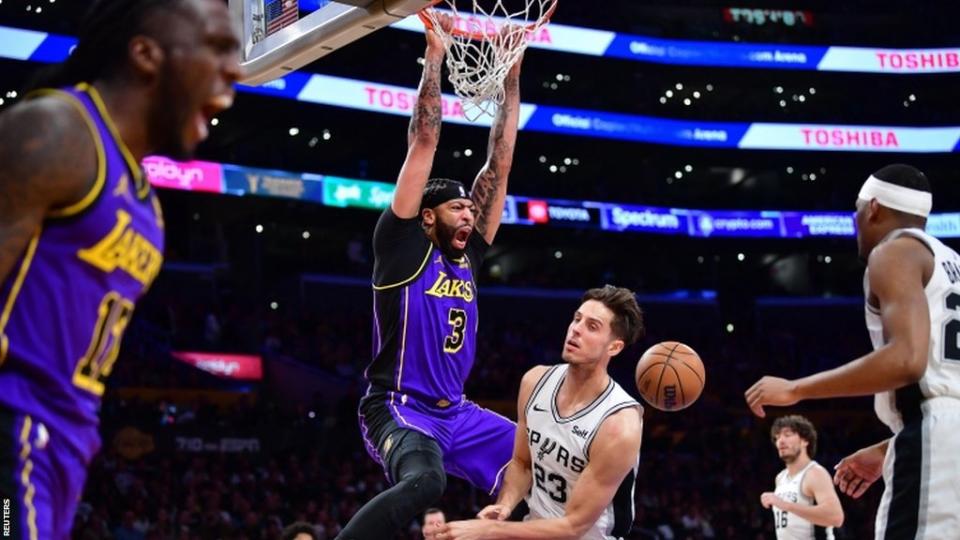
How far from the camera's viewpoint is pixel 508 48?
7.80 meters

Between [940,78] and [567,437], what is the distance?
3165 centimetres

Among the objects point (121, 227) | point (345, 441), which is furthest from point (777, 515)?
point (345, 441)

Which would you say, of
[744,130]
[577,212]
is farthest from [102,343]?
[744,130]

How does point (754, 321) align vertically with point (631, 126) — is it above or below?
below

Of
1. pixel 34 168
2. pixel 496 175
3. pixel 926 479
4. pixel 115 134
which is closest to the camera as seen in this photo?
pixel 34 168

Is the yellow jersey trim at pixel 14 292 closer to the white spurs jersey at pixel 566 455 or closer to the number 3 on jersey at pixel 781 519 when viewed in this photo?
the white spurs jersey at pixel 566 455

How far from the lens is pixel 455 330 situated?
6.55 m

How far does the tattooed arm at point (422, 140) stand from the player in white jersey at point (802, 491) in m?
4.19

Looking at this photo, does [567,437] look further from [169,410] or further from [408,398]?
[169,410]

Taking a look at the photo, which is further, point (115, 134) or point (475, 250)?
point (475, 250)

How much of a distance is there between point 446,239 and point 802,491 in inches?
174

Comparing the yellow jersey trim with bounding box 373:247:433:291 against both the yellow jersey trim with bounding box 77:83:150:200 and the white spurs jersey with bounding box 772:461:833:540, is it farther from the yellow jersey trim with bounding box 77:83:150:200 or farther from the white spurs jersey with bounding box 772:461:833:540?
the white spurs jersey with bounding box 772:461:833:540

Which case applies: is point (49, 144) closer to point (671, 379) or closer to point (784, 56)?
point (671, 379)

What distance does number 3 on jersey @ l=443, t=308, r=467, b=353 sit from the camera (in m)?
6.51
